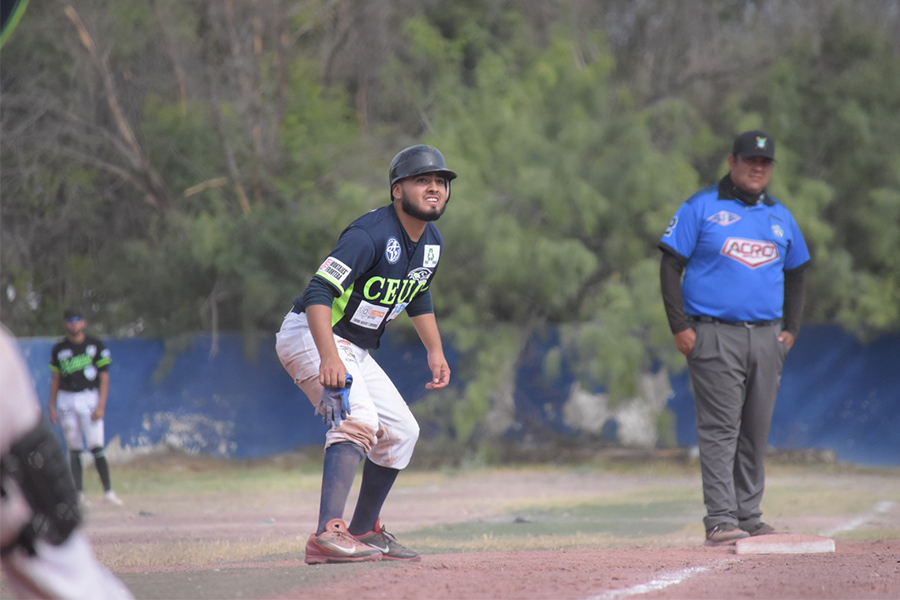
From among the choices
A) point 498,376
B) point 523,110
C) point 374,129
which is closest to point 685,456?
point 498,376

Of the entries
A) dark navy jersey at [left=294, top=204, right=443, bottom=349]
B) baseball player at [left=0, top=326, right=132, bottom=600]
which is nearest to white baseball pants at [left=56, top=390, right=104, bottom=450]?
dark navy jersey at [left=294, top=204, right=443, bottom=349]

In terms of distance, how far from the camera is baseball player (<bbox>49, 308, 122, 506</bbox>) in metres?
11.9

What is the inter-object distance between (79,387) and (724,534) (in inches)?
328

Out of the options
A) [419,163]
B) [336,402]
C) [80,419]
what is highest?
[419,163]

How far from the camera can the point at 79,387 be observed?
12023 millimetres

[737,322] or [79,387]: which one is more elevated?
[737,322]

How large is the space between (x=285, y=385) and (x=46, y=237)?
236 inches

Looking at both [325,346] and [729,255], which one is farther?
[729,255]

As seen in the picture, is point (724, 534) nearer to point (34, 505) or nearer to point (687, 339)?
point (687, 339)

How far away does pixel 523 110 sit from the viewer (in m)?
15.5

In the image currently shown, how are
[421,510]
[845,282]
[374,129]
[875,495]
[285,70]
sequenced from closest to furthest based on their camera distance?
[421,510]
[875,495]
[845,282]
[285,70]
[374,129]

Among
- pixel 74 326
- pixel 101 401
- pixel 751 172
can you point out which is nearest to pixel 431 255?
pixel 751 172

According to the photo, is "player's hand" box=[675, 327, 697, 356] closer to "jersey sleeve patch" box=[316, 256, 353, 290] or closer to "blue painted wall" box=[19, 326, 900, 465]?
"jersey sleeve patch" box=[316, 256, 353, 290]

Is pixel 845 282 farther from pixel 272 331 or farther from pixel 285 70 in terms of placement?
pixel 285 70
